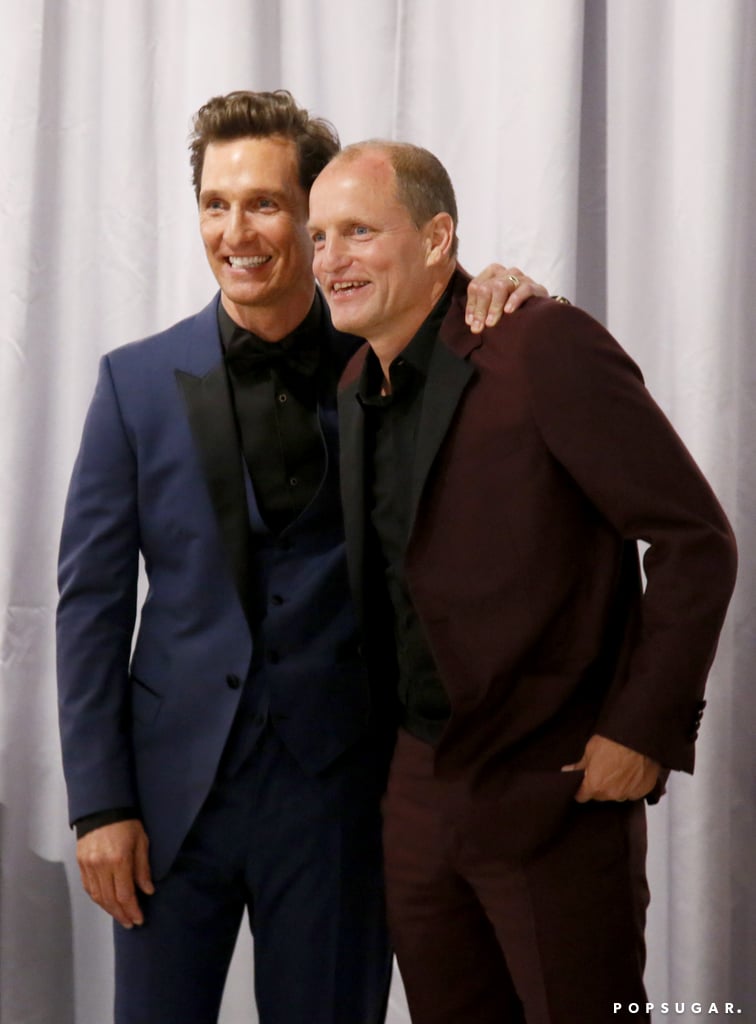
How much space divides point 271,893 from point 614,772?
0.55m

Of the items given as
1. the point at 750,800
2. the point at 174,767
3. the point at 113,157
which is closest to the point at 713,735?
the point at 750,800

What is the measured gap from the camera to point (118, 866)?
1698 millimetres

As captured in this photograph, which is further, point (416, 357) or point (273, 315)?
point (273, 315)

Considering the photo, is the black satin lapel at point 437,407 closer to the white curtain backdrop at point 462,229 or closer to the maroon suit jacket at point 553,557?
the maroon suit jacket at point 553,557

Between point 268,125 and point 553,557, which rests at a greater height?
point 268,125

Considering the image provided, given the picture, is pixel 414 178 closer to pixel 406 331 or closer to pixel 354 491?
pixel 406 331

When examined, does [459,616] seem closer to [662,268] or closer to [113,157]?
[662,268]

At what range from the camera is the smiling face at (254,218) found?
1.71 m

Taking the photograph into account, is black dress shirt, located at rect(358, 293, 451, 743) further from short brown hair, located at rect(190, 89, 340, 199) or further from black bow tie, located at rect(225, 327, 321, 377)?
short brown hair, located at rect(190, 89, 340, 199)

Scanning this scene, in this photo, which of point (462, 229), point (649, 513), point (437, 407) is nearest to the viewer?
point (649, 513)

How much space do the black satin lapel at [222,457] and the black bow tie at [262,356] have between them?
0.03 metres

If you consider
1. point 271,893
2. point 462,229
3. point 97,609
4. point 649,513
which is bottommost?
point 271,893

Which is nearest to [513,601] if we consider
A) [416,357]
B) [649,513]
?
[649,513]

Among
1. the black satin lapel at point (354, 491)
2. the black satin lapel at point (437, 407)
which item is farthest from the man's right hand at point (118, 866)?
the black satin lapel at point (437, 407)
